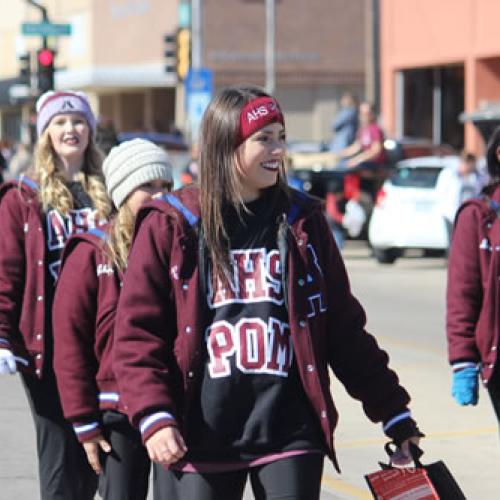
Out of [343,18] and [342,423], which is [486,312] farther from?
[343,18]

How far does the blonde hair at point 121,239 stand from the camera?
498cm

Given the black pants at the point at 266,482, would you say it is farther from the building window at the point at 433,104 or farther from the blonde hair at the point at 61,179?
the building window at the point at 433,104

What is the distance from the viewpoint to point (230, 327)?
4199mm

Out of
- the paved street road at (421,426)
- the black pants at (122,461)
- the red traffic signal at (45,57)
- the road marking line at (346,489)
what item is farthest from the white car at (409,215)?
the black pants at (122,461)

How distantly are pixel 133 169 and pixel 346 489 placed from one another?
116 inches

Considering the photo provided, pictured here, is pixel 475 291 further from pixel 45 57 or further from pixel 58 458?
pixel 45 57

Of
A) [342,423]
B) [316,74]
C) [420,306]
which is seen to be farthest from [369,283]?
[316,74]

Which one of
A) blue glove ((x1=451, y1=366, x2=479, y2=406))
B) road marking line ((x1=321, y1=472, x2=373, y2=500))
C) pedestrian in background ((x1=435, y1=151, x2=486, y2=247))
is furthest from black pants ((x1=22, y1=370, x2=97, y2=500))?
pedestrian in background ((x1=435, y1=151, x2=486, y2=247))

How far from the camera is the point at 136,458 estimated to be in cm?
493

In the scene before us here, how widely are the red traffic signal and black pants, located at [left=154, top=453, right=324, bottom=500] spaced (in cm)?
2171

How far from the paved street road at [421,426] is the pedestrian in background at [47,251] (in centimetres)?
190

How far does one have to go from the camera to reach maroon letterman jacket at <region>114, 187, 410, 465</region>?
416cm

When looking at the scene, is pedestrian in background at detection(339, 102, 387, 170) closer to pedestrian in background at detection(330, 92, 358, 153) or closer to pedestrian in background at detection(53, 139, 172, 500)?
pedestrian in background at detection(330, 92, 358, 153)

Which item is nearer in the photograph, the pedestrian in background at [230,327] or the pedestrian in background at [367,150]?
the pedestrian in background at [230,327]
